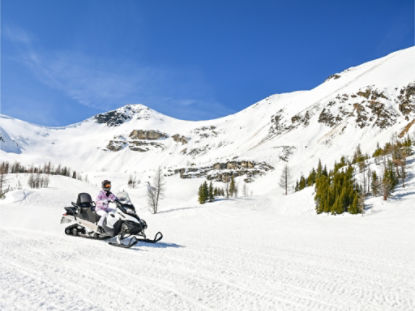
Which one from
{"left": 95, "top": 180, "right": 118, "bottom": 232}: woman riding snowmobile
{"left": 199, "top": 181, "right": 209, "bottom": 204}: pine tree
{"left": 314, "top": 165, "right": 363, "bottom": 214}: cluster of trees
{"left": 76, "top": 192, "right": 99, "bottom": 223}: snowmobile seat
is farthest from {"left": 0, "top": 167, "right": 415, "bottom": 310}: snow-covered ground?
{"left": 199, "top": 181, "right": 209, "bottom": 204}: pine tree

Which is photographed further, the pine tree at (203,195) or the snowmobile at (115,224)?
the pine tree at (203,195)

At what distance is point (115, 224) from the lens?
10.6 m

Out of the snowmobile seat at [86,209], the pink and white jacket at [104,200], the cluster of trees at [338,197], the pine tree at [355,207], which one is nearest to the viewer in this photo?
the pink and white jacket at [104,200]

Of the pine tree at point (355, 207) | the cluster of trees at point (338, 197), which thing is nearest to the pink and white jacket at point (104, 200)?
the cluster of trees at point (338, 197)

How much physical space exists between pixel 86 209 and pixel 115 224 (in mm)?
2138

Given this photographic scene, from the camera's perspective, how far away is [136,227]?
1045 cm

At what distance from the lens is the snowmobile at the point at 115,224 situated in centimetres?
1038

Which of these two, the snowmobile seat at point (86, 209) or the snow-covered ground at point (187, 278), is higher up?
the snowmobile seat at point (86, 209)

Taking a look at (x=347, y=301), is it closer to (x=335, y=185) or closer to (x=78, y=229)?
(x=78, y=229)

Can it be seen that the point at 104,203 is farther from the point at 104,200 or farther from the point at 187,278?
the point at 187,278

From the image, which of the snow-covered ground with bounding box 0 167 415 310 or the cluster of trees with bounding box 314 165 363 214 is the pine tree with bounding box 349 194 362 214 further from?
the snow-covered ground with bounding box 0 167 415 310

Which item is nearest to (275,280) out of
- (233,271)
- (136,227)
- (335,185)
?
(233,271)

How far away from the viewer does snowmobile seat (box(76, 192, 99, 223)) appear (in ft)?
37.9

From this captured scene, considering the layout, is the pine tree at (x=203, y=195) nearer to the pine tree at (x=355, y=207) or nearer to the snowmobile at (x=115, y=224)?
the pine tree at (x=355, y=207)
